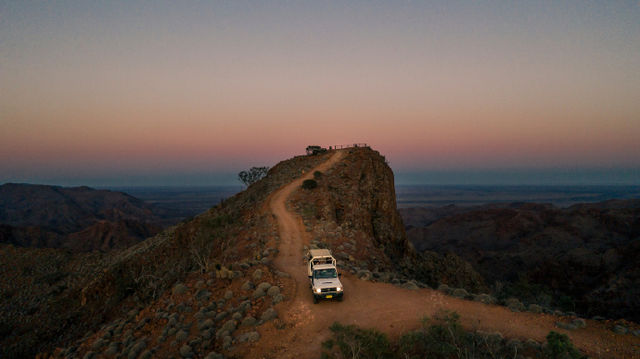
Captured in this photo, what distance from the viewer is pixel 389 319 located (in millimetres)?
12734

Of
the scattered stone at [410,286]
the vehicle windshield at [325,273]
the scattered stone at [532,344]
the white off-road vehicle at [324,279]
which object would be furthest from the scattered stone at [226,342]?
the scattered stone at [532,344]

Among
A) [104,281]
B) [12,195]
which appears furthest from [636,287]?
[12,195]

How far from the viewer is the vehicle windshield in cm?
1465

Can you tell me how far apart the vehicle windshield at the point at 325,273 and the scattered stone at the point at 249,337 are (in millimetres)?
3947

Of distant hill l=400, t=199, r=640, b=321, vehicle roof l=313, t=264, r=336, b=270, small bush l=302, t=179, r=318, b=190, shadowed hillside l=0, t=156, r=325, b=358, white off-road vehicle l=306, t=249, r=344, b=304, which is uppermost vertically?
small bush l=302, t=179, r=318, b=190

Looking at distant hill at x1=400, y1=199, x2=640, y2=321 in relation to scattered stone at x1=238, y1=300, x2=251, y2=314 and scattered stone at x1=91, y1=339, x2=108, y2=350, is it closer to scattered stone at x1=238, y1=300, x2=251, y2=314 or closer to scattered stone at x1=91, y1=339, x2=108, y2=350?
scattered stone at x1=238, y1=300, x2=251, y2=314

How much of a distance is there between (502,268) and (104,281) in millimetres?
73231

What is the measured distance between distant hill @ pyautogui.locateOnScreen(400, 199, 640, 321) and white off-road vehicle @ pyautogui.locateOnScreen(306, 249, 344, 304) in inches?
494

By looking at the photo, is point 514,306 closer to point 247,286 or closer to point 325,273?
point 325,273

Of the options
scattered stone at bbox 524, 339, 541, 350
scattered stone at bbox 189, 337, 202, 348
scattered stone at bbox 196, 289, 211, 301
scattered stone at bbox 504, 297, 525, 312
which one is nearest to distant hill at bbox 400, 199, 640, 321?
scattered stone at bbox 504, 297, 525, 312

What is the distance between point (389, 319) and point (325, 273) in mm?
3777

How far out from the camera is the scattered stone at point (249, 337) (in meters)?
11.9

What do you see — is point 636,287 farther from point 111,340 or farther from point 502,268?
point 111,340

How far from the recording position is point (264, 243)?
2356 centimetres
